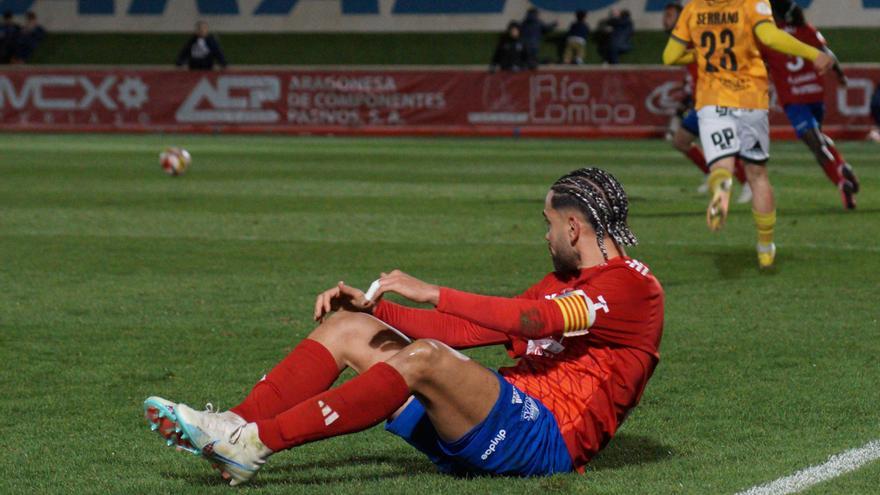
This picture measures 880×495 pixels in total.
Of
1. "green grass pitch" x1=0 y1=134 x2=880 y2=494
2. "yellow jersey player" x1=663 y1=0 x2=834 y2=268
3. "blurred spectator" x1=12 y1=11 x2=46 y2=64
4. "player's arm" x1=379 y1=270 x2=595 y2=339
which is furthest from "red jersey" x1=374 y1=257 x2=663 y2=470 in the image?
"blurred spectator" x1=12 y1=11 x2=46 y2=64

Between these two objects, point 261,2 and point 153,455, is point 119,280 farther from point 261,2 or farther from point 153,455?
point 261,2

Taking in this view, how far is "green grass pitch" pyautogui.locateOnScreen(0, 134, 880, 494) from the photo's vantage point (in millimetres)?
5000

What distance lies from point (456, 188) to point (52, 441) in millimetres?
12321

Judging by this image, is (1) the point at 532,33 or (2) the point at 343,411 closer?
(2) the point at 343,411

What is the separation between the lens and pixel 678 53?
11.0 meters

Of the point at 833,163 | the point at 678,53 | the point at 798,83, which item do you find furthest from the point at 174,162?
the point at 678,53

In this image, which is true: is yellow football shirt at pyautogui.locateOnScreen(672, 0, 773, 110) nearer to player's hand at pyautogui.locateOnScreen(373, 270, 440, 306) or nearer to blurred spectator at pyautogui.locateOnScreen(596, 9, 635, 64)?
player's hand at pyautogui.locateOnScreen(373, 270, 440, 306)

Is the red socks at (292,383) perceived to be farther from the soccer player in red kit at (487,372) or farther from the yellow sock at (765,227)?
the yellow sock at (765,227)

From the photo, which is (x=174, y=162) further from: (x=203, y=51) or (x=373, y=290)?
(x=373, y=290)

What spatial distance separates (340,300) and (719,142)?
634 centimetres

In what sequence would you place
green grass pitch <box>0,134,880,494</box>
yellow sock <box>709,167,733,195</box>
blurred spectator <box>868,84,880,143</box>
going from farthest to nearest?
blurred spectator <box>868,84,880,143</box>
yellow sock <box>709,167,733,195</box>
green grass pitch <box>0,134,880,494</box>

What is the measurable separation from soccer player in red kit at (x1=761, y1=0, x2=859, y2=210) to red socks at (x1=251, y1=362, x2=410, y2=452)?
10.6 meters

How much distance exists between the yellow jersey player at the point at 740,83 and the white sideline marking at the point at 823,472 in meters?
5.46

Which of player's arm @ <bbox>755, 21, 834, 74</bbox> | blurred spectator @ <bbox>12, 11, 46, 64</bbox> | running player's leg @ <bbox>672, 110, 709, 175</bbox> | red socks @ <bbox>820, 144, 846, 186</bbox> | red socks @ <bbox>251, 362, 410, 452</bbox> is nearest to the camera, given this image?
red socks @ <bbox>251, 362, 410, 452</bbox>
